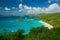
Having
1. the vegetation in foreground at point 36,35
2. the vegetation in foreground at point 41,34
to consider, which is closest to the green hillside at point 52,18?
the vegetation in foreground at point 41,34

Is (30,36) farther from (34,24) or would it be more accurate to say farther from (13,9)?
(13,9)

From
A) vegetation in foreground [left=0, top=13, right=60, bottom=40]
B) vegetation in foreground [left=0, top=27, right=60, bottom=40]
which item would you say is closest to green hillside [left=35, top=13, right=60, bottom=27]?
vegetation in foreground [left=0, top=13, right=60, bottom=40]

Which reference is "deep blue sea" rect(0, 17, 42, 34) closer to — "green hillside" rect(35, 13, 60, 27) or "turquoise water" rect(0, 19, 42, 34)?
"turquoise water" rect(0, 19, 42, 34)

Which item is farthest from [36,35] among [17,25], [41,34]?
[17,25]

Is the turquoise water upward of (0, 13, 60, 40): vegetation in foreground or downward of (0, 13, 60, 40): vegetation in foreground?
upward

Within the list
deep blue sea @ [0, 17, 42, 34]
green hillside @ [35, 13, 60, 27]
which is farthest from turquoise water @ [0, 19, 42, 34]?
green hillside @ [35, 13, 60, 27]

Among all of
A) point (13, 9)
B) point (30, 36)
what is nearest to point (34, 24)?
point (30, 36)
